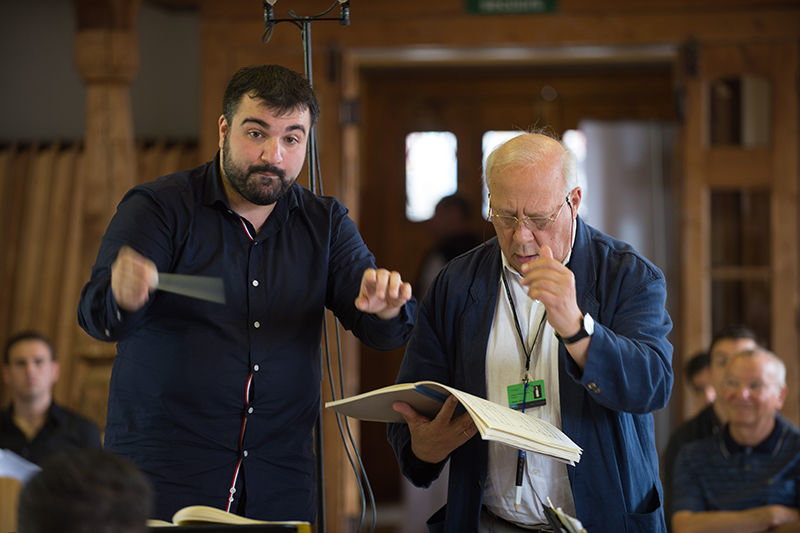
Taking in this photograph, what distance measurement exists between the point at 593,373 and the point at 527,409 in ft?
0.78

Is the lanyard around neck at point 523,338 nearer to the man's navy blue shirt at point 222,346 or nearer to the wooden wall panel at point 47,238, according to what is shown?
the man's navy blue shirt at point 222,346

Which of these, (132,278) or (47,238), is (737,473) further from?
(47,238)

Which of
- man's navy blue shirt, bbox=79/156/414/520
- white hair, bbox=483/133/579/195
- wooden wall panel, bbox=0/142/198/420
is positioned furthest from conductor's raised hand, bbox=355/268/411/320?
wooden wall panel, bbox=0/142/198/420

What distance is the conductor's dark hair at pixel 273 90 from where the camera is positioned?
2.17 metres

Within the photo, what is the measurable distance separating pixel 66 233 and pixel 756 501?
3947 mm

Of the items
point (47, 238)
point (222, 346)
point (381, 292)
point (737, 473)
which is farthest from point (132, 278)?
point (47, 238)

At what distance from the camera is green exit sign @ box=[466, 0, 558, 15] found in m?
5.22

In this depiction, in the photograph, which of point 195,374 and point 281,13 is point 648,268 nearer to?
point 195,374

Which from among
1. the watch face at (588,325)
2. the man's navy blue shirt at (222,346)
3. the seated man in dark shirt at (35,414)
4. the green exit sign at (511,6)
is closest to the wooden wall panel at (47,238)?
the seated man in dark shirt at (35,414)

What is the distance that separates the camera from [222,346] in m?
2.24

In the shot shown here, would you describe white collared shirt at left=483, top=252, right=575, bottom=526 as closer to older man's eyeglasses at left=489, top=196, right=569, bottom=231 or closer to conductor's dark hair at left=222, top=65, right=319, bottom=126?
older man's eyeglasses at left=489, top=196, right=569, bottom=231

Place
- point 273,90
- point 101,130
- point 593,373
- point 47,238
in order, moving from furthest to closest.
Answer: point 47,238
point 101,130
point 273,90
point 593,373

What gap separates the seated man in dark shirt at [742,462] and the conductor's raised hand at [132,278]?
96.6 inches

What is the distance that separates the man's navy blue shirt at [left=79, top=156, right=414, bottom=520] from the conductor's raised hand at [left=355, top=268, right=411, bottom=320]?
0.09 meters
